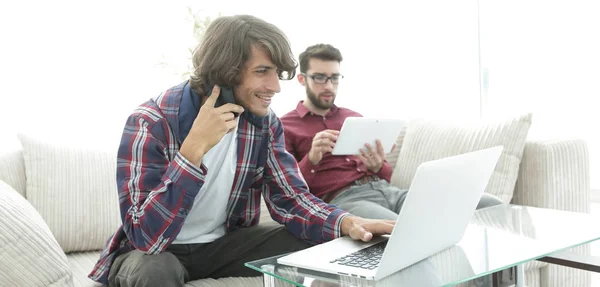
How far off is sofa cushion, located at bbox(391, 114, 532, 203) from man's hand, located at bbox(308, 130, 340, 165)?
1.14 ft

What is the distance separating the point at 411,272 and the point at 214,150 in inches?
32.3

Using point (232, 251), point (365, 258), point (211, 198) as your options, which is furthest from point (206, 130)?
point (365, 258)

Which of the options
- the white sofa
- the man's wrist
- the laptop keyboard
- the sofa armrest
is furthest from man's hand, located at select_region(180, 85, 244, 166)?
the sofa armrest

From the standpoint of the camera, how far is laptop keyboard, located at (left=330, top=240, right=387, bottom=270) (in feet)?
4.19

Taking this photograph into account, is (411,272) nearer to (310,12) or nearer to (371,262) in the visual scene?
(371,262)

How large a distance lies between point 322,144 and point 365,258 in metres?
1.22

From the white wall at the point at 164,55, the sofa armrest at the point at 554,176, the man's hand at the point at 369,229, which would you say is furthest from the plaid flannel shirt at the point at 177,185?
the white wall at the point at 164,55

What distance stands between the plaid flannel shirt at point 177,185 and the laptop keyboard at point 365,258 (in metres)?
0.28

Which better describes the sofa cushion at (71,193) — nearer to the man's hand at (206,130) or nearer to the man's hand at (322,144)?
the man's hand at (322,144)

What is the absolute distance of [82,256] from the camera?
2297mm

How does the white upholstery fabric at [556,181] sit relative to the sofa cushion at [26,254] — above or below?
below

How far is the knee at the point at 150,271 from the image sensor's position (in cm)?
157

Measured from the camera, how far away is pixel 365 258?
133 centimetres

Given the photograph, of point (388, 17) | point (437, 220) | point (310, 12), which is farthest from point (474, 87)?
point (437, 220)
